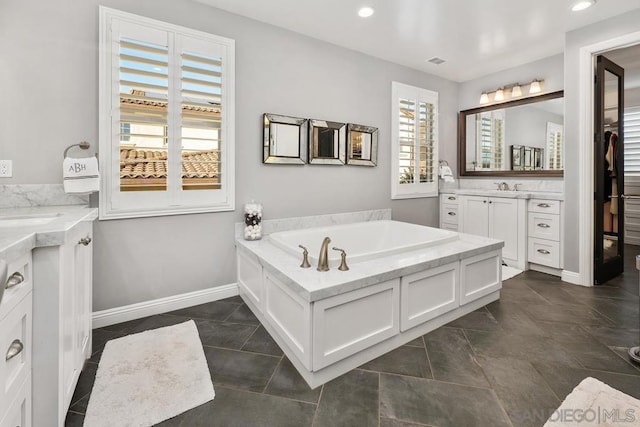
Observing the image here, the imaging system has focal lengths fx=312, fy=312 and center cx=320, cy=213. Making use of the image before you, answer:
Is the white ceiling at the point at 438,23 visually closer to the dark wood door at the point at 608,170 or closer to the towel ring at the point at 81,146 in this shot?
the dark wood door at the point at 608,170

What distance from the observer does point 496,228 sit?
3.99 meters

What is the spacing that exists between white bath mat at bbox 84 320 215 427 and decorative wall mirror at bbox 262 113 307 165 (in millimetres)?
1741

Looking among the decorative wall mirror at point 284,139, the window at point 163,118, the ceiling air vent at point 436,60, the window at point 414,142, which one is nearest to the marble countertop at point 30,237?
the window at point 163,118

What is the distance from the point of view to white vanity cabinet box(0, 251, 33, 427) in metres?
0.98

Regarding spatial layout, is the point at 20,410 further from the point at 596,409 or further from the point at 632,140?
the point at 632,140

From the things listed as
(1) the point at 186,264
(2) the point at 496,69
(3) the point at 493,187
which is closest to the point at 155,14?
(1) the point at 186,264

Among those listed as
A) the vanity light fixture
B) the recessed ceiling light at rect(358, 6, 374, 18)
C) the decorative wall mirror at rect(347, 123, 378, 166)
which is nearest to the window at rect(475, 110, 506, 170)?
the vanity light fixture

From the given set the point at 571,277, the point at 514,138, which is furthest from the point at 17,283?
the point at 514,138

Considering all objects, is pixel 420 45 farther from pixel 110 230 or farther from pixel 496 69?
pixel 110 230

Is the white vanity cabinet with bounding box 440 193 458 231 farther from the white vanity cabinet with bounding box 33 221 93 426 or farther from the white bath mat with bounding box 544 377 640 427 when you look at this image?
the white vanity cabinet with bounding box 33 221 93 426

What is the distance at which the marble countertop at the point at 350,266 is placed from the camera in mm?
1771

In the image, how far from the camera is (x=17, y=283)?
1.06m

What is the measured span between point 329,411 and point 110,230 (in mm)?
2049

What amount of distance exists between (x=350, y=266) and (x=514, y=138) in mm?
3638
